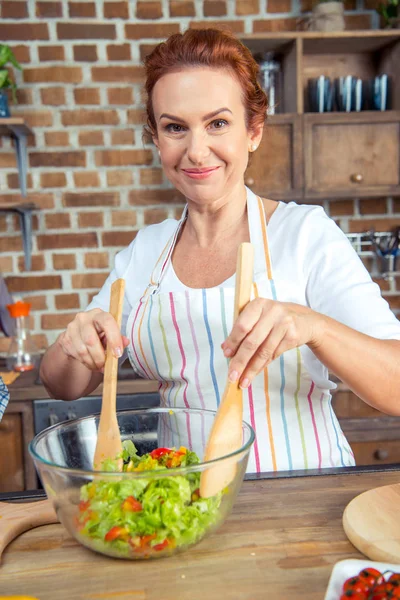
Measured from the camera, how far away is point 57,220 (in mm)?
2396

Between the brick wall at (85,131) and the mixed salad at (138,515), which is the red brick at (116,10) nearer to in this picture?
the brick wall at (85,131)

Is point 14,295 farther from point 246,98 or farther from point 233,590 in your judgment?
point 233,590

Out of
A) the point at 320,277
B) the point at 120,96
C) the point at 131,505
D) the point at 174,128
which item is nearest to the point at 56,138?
the point at 120,96

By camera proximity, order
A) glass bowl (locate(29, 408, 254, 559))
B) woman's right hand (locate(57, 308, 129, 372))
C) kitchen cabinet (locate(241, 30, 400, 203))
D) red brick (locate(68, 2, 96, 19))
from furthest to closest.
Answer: red brick (locate(68, 2, 96, 19)), kitchen cabinet (locate(241, 30, 400, 203)), woman's right hand (locate(57, 308, 129, 372)), glass bowl (locate(29, 408, 254, 559))

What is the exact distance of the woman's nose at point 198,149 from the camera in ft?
3.66

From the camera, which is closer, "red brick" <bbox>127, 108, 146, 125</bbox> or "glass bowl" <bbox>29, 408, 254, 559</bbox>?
"glass bowl" <bbox>29, 408, 254, 559</bbox>

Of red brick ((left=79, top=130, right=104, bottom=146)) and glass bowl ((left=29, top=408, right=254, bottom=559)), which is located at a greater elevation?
red brick ((left=79, top=130, right=104, bottom=146))

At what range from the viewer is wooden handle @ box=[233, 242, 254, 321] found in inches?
30.5

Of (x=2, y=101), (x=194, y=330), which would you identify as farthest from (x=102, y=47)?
(x=194, y=330)

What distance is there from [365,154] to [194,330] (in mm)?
1351

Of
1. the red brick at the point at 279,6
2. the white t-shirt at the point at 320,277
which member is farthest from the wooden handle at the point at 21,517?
the red brick at the point at 279,6

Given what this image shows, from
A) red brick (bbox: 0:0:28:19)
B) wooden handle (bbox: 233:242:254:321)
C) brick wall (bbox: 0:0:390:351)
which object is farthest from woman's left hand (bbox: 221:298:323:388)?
red brick (bbox: 0:0:28:19)

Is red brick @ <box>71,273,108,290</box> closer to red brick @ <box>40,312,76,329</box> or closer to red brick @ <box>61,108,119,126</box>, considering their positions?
red brick @ <box>40,312,76,329</box>

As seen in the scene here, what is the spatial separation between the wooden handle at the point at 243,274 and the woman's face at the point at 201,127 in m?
0.40
